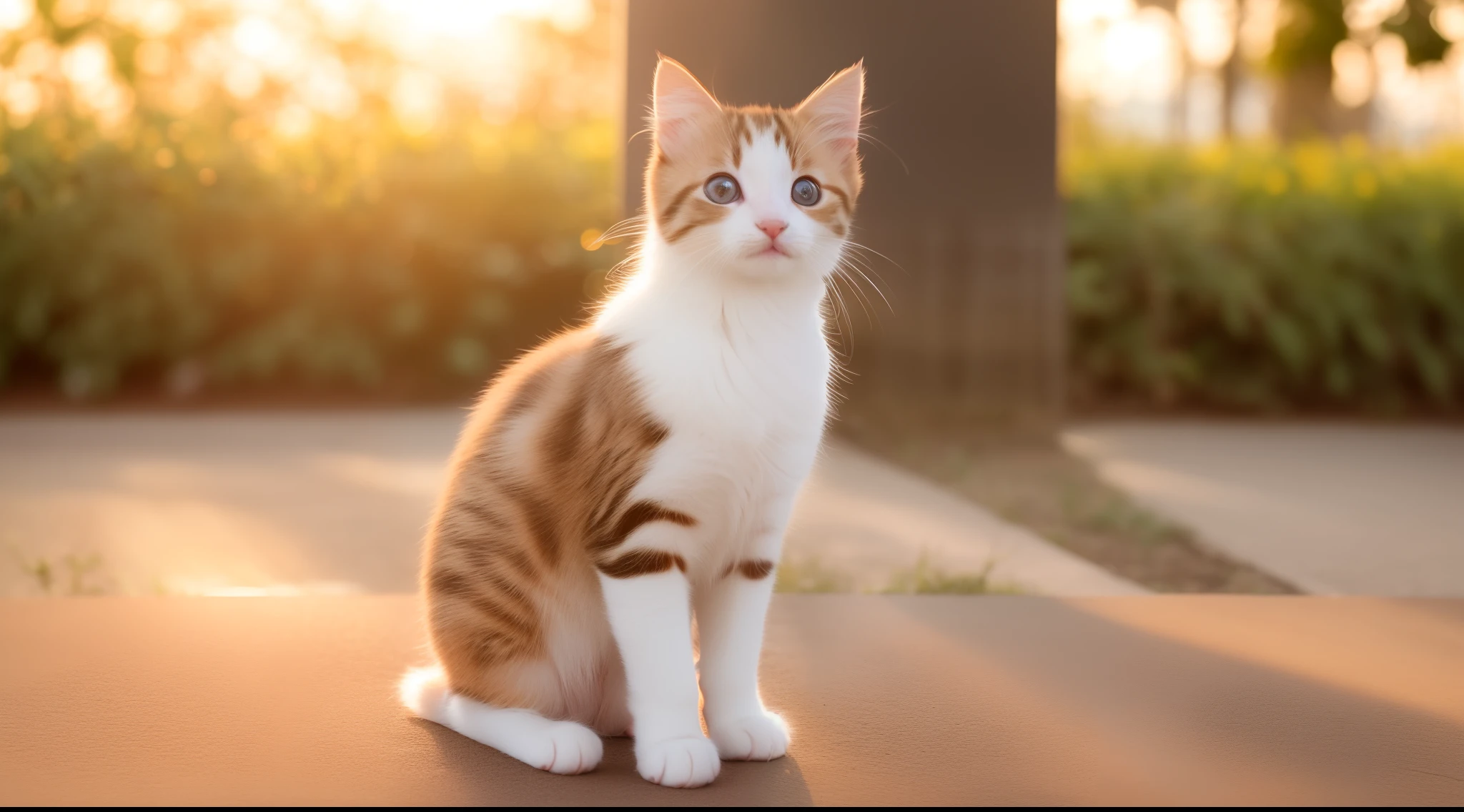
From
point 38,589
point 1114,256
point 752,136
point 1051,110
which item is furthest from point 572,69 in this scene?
point 752,136

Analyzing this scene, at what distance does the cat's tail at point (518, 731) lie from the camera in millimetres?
1794

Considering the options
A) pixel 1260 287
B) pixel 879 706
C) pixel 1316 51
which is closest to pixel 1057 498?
pixel 879 706

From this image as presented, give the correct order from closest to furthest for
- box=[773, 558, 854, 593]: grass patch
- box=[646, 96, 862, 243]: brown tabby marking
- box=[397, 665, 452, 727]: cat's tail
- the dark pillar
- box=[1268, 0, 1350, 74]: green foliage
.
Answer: box=[646, 96, 862, 243]: brown tabby marking → box=[397, 665, 452, 727]: cat's tail → box=[773, 558, 854, 593]: grass patch → the dark pillar → box=[1268, 0, 1350, 74]: green foliage

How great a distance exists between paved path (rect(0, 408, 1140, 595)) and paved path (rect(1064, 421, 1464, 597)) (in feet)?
2.32

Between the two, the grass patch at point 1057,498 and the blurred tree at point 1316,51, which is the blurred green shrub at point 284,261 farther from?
the blurred tree at point 1316,51

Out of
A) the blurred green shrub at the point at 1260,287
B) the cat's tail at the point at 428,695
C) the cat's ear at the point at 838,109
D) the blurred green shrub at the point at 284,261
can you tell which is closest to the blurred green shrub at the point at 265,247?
the blurred green shrub at the point at 284,261

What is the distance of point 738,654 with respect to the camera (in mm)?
1863

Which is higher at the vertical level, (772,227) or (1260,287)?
(1260,287)

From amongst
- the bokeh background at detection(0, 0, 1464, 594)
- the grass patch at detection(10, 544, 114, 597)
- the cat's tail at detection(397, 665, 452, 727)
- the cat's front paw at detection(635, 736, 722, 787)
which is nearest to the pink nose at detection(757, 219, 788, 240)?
the cat's front paw at detection(635, 736, 722, 787)

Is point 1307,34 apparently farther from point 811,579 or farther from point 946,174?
point 811,579

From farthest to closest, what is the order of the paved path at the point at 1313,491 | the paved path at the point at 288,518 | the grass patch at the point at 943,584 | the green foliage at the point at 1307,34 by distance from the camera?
the green foliage at the point at 1307,34 < the paved path at the point at 1313,491 < the paved path at the point at 288,518 < the grass patch at the point at 943,584

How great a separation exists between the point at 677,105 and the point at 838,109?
0.26 m

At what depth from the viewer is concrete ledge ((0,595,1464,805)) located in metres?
1.75

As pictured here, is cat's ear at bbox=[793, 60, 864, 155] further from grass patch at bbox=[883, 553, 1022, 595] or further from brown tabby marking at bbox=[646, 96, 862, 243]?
grass patch at bbox=[883, 553, 1022, 595]
